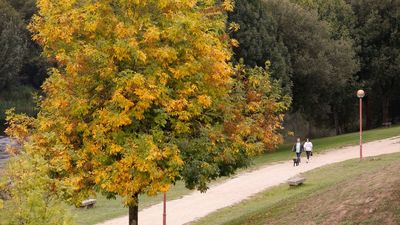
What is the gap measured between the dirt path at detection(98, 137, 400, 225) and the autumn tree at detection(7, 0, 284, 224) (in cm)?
880

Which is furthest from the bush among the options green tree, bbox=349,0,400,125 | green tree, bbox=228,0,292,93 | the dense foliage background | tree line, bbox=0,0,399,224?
green tree, bbox=349,0,400,125

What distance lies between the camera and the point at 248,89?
56.4 feet

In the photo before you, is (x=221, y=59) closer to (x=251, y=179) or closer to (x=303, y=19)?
(x=251, y=179)

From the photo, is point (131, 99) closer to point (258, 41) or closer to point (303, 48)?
point (258, 41)

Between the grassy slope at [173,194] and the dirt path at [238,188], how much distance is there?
815 millimetres

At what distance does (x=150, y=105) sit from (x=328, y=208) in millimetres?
5041

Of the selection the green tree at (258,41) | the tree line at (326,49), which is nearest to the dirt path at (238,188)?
the tree line at (326,49)

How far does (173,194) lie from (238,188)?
3171 mm

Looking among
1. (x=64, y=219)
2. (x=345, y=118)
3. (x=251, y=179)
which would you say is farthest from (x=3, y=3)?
(x=64, y=219)

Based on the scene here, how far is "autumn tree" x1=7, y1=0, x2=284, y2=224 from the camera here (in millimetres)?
13703

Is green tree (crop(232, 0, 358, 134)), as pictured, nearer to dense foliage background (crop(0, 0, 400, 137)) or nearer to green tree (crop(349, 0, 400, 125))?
dense foliage background (crop(0, 0, 400, 137))

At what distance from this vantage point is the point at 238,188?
29.8m

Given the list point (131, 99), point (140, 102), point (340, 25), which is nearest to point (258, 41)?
point (340, 25)

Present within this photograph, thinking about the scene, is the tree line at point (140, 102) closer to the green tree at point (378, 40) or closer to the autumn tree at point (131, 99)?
the autumn tree at point (131, 99)
